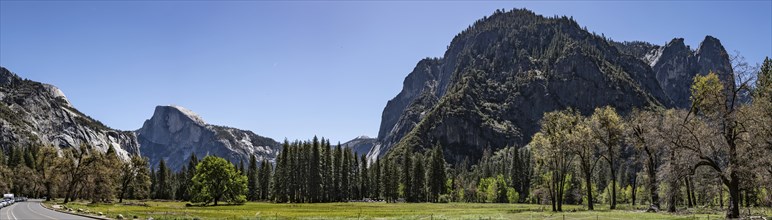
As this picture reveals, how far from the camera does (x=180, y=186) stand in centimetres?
16962

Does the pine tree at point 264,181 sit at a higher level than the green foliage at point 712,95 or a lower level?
lower

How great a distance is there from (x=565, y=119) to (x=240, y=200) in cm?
7701

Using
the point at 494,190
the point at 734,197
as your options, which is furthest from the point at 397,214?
the point at 494,190

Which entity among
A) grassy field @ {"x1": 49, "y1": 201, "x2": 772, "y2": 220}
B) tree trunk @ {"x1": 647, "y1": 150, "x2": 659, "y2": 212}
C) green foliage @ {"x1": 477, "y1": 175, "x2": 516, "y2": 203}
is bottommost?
green foliage @ {"x1": 477, "y1": 175, "x2": 516, "y2": 203}

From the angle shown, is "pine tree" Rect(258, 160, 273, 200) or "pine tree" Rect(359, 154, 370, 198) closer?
"pine tree" Rect(258, 160, 273, 200)

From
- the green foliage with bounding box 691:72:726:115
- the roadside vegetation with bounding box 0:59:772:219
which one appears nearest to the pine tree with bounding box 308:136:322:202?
the roadside vegetation with bounding box 0:59:772:219

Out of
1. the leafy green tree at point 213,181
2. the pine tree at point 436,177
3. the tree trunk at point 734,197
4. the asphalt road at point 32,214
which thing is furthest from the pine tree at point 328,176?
the tree trunk at point 734,197

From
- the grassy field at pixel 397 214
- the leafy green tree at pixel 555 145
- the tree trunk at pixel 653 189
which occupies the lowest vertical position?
the grassy field at pixel 397 214

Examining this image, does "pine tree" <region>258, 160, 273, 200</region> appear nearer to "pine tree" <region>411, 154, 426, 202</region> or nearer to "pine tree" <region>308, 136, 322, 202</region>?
"pine tree" <region>308, 136, 322, 202</region>

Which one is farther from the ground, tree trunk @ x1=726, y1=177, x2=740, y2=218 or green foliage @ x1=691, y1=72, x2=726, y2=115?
green foliage @ x1=691, y1=72, x2=726, y2=115

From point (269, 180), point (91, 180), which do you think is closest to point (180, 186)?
point (269, 180)

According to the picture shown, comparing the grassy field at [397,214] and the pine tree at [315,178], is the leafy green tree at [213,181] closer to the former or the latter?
the pine tree at [315,178]

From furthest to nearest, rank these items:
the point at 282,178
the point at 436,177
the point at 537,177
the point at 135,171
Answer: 1. the point at 436,177
2. the point at 282,178
3. the point at 135,171
4. the point at 537,177

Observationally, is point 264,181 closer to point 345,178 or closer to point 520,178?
point 345,178
